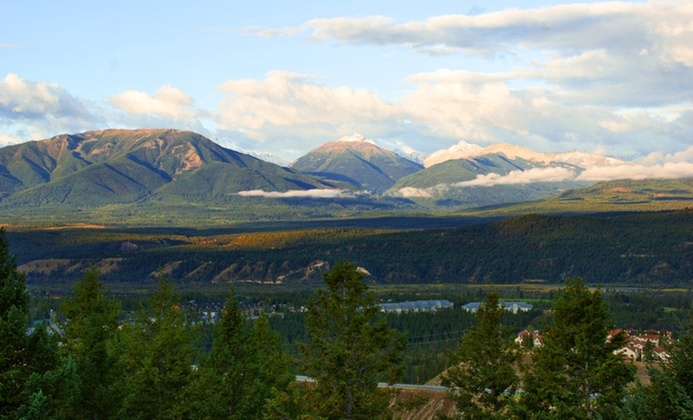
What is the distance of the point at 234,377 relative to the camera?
43.3m

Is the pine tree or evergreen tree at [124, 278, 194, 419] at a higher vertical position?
the pine tree

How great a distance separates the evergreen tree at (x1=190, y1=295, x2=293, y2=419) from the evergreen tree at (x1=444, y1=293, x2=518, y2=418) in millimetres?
Answer: 8934

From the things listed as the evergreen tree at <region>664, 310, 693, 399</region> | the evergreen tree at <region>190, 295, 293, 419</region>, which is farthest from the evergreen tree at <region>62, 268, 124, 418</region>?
the evergreen tree at <region>664, 310, 693, 399</region>

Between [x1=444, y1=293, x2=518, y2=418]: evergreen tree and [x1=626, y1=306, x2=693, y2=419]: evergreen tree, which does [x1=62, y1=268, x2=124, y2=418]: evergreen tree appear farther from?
[x1=626, y1=306, x2=693, y2=419]: evergreen tree

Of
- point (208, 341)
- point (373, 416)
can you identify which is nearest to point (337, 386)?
point (373, 416)

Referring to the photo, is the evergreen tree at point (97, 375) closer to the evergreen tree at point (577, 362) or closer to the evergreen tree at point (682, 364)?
the evergreen tree at point (577, 362)

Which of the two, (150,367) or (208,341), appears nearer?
(150,367)

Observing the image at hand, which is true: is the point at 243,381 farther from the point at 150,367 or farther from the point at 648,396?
the point at 648,396

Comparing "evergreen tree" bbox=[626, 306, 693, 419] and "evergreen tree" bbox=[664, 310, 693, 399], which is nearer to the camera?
"evergreen tree" bbox=[626, 306, 693, 419]

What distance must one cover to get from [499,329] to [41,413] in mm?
23666

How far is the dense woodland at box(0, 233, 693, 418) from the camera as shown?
2536 centimetres

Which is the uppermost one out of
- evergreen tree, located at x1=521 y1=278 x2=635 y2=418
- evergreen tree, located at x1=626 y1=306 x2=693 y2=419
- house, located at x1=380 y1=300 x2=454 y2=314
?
evergreen tree, located at x1=626 y1=306 x2=693 y2=419

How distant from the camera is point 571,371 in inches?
1371

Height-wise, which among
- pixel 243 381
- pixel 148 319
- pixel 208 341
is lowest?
pixel 208 341
